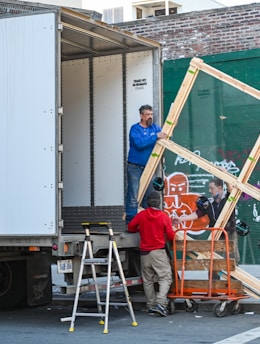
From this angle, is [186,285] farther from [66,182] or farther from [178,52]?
[178,52]

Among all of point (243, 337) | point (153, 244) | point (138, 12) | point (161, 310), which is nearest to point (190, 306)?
point (161, 310)

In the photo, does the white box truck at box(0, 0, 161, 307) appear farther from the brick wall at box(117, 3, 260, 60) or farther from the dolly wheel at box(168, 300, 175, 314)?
the brick wall at box(117, 3, 260, 60)

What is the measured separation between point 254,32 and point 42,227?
853cm

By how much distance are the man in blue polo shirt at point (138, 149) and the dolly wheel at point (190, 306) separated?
56.8 inches

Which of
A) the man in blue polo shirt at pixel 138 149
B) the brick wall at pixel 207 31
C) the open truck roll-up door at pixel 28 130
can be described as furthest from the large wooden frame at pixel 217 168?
the brick wall at pixel 207 31

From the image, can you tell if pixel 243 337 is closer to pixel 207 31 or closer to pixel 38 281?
pixel 38 281

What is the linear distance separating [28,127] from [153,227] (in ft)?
7.95

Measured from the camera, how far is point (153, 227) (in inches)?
447

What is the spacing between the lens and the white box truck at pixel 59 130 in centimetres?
993

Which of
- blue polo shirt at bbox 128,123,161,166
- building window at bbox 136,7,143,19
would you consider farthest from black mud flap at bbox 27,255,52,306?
building window at bbox 136,7,143,19

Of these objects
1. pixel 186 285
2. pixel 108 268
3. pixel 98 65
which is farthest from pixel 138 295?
pixel 98 65

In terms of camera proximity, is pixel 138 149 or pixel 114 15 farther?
pixel 114 15

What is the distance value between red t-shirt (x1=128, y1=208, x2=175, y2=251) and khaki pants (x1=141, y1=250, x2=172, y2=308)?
12 centimetres

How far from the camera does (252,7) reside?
16.8m
